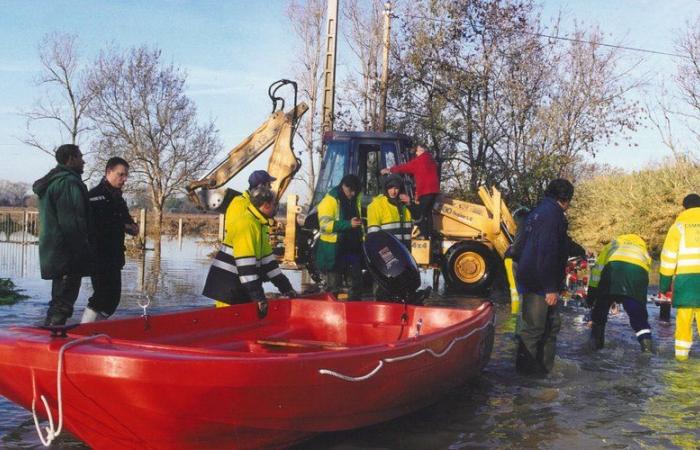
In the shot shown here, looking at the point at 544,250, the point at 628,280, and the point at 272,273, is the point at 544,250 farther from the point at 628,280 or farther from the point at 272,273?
the point at 272,273

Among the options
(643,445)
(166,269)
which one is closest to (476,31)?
(166,269)

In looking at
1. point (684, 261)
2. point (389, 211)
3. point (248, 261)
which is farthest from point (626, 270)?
point (248, 261)

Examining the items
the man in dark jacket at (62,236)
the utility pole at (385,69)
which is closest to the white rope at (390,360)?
the man in dark jacket at (62,236)

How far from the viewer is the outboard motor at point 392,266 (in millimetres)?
7488

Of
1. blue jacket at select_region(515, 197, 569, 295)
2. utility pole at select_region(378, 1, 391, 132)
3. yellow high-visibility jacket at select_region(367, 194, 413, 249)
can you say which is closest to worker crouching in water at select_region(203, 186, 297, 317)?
blue jacket at select_region(515, 197, 569, 295)

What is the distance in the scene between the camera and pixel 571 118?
77.2ft

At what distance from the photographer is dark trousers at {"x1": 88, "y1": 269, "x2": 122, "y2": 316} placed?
21.3ft

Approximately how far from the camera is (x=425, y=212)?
1305cm

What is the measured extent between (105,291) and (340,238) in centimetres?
296

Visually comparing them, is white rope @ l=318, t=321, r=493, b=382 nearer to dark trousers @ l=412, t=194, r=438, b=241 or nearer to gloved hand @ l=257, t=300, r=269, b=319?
gloved hand @ l=257, t=300, r=269, b=319

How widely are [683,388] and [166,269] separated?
45.6ft

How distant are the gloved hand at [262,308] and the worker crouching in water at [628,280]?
3971 millimetres

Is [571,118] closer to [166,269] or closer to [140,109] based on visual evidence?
[166,269]

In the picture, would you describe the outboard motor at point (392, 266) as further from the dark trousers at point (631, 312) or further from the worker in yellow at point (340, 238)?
the dark trousers at point (631, 312)
